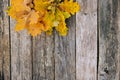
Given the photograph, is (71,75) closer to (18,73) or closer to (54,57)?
(54,57)

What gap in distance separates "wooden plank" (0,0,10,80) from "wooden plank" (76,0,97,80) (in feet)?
1.25

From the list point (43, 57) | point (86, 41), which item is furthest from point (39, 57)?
point (86, 41)

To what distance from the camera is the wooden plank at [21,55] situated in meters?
2.05

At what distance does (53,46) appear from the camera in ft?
6.54

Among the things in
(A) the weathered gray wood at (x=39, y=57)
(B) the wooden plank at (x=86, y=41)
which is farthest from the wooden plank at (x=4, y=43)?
(B) the wooden plank at (x=86, y=41)

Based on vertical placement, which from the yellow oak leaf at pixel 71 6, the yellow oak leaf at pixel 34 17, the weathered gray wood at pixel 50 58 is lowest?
the weathered gray wood at pixel 50 58

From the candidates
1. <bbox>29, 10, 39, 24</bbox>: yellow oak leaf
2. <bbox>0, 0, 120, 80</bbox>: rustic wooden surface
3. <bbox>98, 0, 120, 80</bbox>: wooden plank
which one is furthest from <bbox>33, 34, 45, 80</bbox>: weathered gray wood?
<bbox>98, 0, 120, 80</bbox>: wooden plank

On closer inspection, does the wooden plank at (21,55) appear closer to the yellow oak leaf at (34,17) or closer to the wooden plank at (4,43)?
the wooden plank at (4,43)

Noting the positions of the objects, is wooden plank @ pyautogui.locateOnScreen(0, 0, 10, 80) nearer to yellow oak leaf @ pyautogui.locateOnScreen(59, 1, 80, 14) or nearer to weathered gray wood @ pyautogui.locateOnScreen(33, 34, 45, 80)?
weathered gray wood @ pyautogui.locateOnScreen(33, 34, 45, 80)

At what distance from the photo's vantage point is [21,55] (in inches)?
81.3

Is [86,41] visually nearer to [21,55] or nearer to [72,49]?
[72,49]

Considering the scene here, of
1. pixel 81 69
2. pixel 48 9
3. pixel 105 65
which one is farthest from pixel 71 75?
pixel 48 9

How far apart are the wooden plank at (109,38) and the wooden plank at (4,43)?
0.50 meters

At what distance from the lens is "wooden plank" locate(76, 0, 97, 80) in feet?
6.22
